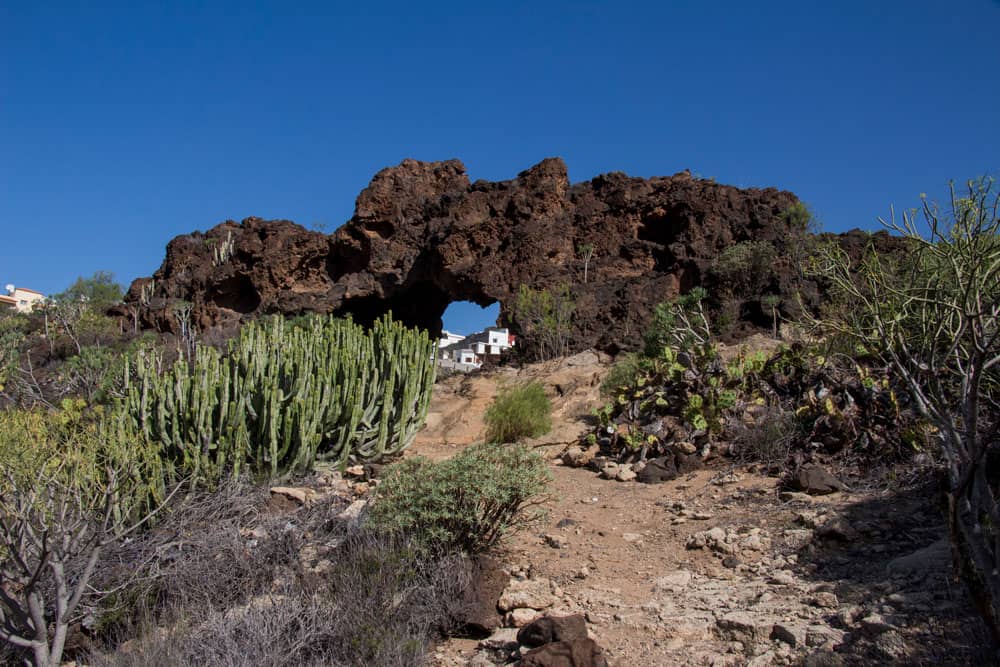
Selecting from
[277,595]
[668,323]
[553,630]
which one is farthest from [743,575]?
[668,323]

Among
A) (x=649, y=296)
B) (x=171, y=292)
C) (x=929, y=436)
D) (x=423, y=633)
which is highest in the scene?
(x=171, y=292)

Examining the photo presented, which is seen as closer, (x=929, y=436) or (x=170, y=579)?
(x=170, y=579)

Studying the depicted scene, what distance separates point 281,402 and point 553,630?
13.0 ft

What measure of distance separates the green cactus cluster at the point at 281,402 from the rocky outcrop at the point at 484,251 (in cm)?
939

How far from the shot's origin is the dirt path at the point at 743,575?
294cm

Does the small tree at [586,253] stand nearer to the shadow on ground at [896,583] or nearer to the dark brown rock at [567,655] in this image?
the shadow on ground at [896,583]

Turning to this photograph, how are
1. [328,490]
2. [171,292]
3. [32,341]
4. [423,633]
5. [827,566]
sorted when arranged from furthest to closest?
[171,292] < [32,341] < [328,490] < [827,566] < [423,633]

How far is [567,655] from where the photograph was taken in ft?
9.53

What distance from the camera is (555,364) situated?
15438 mm

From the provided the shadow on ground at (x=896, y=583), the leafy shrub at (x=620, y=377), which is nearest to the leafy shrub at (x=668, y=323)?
the leafy shrub at (x=620, y=377)

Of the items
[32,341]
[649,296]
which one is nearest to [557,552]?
[649,296]

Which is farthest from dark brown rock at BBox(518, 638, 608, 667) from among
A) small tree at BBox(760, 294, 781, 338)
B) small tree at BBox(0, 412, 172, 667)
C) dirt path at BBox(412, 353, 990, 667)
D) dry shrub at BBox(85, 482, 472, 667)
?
small tree at BBox(760, 294, 781, 338)

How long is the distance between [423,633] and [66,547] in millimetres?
2044

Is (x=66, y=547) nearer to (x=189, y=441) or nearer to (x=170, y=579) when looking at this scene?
(x=170, y=579)
